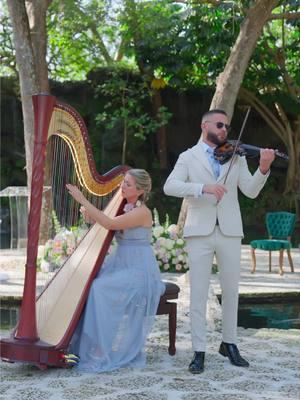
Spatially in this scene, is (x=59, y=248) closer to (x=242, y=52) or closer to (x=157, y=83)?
(x=242, y=52)

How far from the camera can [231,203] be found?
4375mm

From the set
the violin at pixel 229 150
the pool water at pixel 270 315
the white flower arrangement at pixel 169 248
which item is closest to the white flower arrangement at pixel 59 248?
the white flower arrangement at pixel 169 248

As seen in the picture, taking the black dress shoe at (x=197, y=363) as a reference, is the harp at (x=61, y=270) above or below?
above

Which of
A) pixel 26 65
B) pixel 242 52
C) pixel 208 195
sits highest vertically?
pixel 242 52

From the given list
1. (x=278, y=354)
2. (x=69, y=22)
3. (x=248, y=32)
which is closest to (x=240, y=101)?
(x=69, y=22)

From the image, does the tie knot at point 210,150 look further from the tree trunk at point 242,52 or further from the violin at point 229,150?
the tree trunk at point 242,52

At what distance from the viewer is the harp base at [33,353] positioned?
4.04 m

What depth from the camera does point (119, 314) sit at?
14.4 ft

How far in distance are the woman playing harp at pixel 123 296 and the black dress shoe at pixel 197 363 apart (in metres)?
0.31

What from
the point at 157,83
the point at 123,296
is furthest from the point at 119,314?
the point at 157,83

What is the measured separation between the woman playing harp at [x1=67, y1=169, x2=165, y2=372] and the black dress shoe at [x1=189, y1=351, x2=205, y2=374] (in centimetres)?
31

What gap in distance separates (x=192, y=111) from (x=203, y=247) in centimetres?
1665

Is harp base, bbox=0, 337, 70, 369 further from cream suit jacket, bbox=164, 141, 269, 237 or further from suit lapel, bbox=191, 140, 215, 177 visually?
suit lapel, bbox=191, 140, 215, 177

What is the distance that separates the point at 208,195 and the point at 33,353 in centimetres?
132
